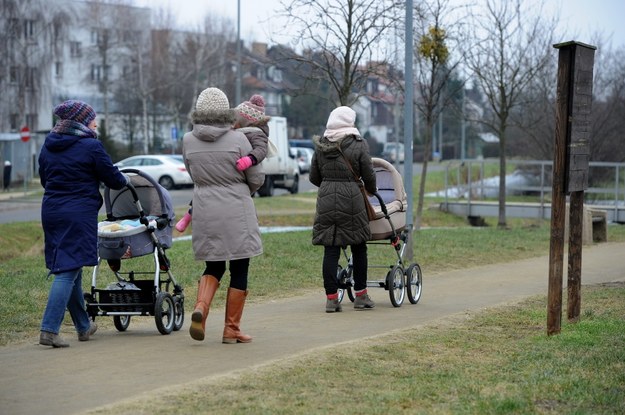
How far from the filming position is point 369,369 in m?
7.62

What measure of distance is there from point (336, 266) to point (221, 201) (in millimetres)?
2492

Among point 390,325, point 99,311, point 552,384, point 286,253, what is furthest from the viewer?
point 286,253

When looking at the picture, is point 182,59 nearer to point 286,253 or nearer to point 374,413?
point 286,253

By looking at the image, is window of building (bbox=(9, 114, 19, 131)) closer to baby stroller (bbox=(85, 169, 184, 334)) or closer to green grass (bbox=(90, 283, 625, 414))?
baby stroller (bbox=(85, 169, 184, 334))

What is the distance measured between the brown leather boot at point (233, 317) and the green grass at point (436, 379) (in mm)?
934

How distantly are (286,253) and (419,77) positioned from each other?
756 cm

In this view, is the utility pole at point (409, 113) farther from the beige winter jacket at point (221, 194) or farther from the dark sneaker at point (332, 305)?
the beige winter jacket at point (221, 194)

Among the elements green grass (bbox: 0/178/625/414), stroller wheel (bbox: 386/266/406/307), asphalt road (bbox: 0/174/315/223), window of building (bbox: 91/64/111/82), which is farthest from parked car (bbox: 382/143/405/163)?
green grass (bbox: 0/178/625/414)

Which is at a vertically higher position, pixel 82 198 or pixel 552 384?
pixel 82 198

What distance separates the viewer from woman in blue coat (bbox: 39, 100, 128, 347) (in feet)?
28.5

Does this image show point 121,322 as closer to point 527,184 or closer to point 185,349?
point 185,349

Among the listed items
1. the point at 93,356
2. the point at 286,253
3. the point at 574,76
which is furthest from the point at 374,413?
the point at 286,253

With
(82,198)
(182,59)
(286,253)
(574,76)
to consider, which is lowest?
(286,253)

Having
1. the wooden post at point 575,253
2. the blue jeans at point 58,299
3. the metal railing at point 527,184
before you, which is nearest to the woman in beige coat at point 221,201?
the blue jeans at point 58,299
